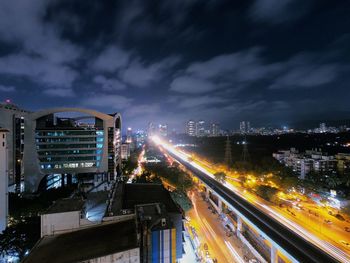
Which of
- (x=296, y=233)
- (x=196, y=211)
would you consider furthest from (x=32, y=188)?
(x=296, y=233)

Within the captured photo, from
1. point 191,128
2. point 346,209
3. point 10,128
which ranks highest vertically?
point 191,128

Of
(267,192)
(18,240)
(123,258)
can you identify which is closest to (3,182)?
(18,240)

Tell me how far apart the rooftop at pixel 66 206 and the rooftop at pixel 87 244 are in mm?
1183

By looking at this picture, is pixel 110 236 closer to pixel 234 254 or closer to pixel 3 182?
pixel 234 254

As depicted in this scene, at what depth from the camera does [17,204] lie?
2005 cm

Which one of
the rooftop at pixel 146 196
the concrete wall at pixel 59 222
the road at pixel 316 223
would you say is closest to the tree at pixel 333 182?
the road at pixel 316 223

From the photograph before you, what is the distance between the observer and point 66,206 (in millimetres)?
10273

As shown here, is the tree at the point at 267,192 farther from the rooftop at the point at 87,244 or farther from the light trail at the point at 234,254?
the rooftop at the point at 87,244

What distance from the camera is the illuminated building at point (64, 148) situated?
3228 centimetres

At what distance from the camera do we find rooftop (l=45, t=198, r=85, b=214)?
9843 mm

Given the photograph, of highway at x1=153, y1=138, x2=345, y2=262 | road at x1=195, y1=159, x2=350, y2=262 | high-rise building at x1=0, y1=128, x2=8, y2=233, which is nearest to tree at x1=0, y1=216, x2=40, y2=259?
high-rise building at x1=0, y1=128, x2=8, y2=233

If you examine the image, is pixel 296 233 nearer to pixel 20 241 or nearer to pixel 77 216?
pixel 77 216

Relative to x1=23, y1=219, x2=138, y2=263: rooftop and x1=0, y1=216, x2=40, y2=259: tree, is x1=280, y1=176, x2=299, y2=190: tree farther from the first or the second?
x1=0, y1=216, x2=40, y2=259: tree

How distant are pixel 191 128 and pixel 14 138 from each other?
530ft
